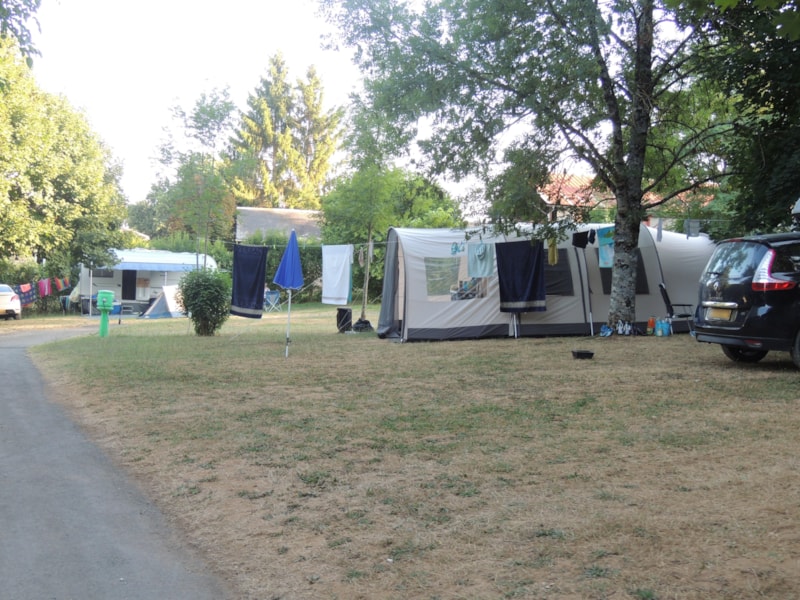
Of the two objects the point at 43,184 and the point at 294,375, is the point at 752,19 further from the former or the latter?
the point at 43,184

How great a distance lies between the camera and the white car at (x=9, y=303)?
83.5 ft

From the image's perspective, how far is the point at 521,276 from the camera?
50.9ft

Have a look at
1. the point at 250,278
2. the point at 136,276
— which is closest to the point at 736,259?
the point at 250,278

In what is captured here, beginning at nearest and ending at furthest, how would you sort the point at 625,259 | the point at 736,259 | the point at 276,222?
the point at 736,259, the point at 625,259, the point at 276,222

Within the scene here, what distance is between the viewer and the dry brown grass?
334 cm

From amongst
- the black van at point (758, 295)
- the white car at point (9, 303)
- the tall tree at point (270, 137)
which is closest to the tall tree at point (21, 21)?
the black van at point (758, 295)

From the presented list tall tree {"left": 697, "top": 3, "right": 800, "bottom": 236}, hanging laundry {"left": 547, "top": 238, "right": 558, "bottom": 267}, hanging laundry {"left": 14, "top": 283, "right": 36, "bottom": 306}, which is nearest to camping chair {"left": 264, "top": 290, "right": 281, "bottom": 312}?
hanging laundry {"left": 14, "top": 283, "right": 36, "bottom": 306}

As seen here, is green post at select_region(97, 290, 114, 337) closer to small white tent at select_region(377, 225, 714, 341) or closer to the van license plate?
small white tent at select_region(377, 225, 714, 341)

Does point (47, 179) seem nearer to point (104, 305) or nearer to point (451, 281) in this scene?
point (104, 305)

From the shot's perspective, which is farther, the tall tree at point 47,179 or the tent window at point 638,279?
the tall tree at point 47,179

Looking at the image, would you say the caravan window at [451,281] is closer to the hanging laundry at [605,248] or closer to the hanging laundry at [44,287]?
the hanging laundry at [605,248]

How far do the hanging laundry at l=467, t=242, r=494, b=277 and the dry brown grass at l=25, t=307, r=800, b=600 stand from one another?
17.2 ft

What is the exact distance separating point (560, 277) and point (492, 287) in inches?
63.7

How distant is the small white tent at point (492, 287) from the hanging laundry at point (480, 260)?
0.9 inches
